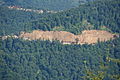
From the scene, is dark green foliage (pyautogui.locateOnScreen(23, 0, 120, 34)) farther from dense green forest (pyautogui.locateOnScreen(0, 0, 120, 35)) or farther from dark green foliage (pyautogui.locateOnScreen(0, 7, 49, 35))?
dark green foliage (pyautogui.locateOnScreen(0, 7, 49, 35))

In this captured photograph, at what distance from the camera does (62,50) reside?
144 meters

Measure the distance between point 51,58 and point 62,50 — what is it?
4488mm

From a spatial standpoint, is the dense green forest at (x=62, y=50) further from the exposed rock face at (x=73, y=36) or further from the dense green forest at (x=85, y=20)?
the exposed rock face at (x=73, y=36)

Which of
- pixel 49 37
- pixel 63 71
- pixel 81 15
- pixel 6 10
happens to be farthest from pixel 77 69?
pixel 6 10

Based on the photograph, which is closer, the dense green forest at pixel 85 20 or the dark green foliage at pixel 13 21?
the dense green forest at pixel 85 20

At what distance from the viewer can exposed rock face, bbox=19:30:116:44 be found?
148250 mm

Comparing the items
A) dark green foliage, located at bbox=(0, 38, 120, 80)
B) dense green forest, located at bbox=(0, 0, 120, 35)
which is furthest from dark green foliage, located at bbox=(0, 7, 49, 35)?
dark green foliage, located at bbox=(0, 38, 120, 80)

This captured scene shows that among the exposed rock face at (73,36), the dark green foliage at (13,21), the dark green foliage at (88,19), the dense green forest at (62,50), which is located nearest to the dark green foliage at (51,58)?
the dense green forest at (62,50)

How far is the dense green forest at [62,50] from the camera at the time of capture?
426 ft

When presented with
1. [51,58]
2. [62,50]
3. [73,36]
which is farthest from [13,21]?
[51,58]

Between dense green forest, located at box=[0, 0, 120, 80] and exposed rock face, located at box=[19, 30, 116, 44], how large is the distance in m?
1.54

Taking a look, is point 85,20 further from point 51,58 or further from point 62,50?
point 51,58

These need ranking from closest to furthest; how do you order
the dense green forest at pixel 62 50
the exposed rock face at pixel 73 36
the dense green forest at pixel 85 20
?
1. the dense green forest at pixel 62 50
2. the exposed rock face at pixel 73 36
3. the dense green forest at pixel 85 20

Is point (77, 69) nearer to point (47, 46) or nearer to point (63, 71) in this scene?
point (63, 71)
